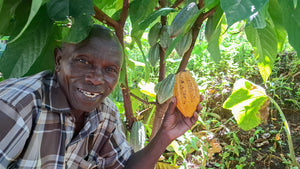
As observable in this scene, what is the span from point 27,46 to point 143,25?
0.39 metres

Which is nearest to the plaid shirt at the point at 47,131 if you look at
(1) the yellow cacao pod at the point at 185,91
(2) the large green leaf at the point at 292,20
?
(1) the yellow cacao pod at the point at 185,91

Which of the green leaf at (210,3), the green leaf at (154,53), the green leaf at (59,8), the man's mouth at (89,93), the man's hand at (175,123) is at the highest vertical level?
the green leaf at (210,3)

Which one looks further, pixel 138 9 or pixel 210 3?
pixel 138 9

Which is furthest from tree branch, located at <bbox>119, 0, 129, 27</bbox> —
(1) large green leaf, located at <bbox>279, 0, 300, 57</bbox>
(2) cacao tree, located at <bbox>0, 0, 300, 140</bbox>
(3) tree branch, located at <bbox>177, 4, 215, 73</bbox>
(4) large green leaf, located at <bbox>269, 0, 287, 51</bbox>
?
(1) large green leaf, located at <bbox>279, 0, 300, 57</bbox>

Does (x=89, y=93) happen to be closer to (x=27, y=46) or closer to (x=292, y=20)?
(x=27, y=46)

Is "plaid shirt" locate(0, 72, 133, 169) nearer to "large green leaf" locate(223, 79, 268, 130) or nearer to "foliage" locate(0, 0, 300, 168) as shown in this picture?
"foliage" locate(0, 0, 300, 168)

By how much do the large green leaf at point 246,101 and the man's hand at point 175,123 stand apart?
0.85 metres

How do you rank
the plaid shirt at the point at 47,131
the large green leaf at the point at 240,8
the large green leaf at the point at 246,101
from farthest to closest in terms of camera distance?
the large green leaf at the point at 246,101 < the plaid shirt at the point at 47,131 < the large green leaf at the point at 240,8

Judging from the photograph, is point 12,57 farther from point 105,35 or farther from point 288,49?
point 288,49

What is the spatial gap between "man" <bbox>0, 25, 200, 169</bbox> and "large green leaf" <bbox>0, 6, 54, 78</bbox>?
0.05 m

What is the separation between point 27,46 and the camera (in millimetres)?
942

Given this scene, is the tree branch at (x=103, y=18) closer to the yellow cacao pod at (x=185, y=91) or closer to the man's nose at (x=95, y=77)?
the man's nose at (x=95, y=77)

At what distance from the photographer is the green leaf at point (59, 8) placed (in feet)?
2.66

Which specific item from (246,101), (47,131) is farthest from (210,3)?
(246,101)
